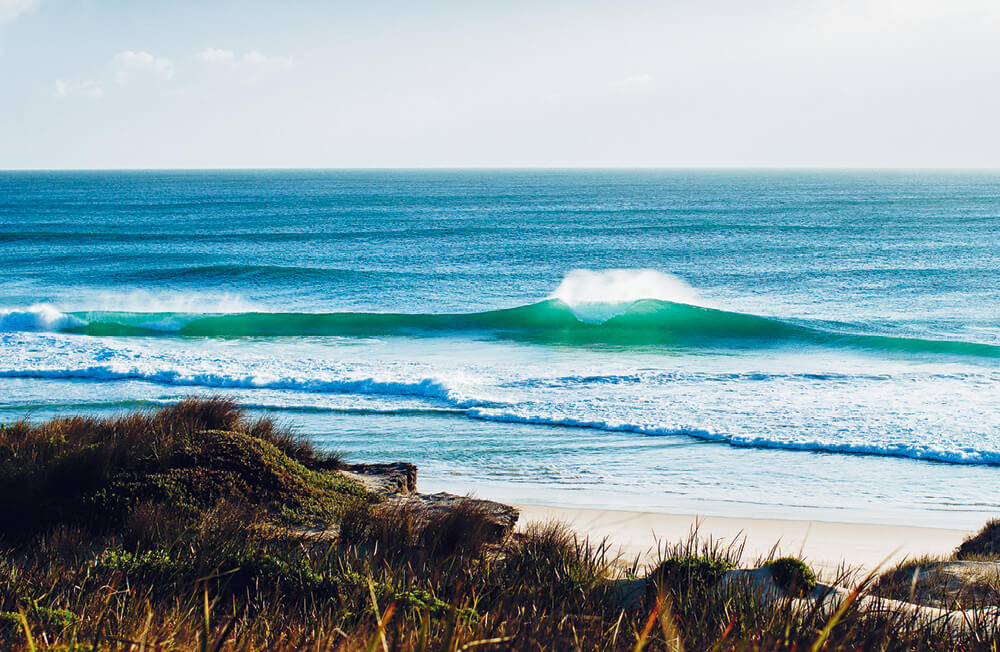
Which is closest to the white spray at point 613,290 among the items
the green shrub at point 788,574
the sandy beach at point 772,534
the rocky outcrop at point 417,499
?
the sandy beach at point 772,534

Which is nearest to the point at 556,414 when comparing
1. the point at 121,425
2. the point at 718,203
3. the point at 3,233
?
the point at 121,425

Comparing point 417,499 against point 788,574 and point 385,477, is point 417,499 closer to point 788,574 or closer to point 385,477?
point 385,477

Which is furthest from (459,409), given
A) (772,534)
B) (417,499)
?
(772,534)

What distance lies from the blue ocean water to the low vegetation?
3.72 m

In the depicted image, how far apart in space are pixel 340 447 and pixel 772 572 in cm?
791

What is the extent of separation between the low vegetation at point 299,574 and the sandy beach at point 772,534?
6.23 ft

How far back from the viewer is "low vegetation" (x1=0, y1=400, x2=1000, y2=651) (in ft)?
10.8

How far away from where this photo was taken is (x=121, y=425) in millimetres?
8375

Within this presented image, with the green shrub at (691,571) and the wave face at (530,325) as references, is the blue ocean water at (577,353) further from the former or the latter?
the green shrub at (691,571)

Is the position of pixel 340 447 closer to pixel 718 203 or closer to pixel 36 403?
pixel 36 403

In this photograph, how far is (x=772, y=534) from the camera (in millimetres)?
8266

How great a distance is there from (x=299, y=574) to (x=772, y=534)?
5.62 meters

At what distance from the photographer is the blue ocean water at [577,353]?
10.7 metres

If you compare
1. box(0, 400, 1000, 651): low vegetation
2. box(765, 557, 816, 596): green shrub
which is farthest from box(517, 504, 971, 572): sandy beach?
box(765, 557, 816, 596): green shrub
